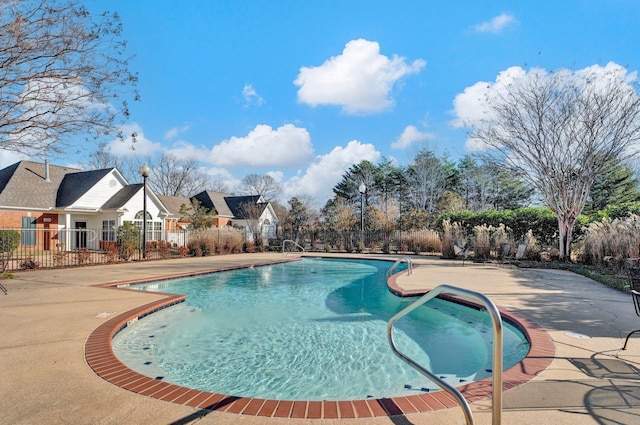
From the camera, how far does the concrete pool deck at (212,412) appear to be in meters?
2.49

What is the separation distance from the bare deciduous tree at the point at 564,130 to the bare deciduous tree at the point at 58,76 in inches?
546

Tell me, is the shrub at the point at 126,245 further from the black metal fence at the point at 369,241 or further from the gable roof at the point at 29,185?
the gable roof at the point at 29,185

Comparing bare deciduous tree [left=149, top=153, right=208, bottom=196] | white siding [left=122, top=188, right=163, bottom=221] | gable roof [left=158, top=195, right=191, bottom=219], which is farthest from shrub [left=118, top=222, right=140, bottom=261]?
bare deciduous tree [left=149, top=153, right=208, bottom=196]

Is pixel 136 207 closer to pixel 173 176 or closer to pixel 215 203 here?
pixel 215 203

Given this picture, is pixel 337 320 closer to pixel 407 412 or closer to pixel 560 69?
pixel 407 412

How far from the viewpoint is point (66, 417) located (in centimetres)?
249

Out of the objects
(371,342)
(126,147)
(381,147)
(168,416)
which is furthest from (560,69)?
(381,147)

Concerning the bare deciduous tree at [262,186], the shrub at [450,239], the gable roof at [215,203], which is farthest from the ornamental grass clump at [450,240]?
the bare deciduous tree at [262,186]

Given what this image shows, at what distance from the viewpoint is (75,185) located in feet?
72.3

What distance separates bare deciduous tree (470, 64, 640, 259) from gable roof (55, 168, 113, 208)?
72.1 feet

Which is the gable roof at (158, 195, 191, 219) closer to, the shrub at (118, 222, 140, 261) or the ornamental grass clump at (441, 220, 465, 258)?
the shrub at (118, 222, 140, 261)

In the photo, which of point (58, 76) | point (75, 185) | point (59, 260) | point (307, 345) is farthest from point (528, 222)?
point (75, 185)

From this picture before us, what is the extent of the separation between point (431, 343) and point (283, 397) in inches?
102

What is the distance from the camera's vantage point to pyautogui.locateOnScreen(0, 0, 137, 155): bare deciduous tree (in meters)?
6.15
